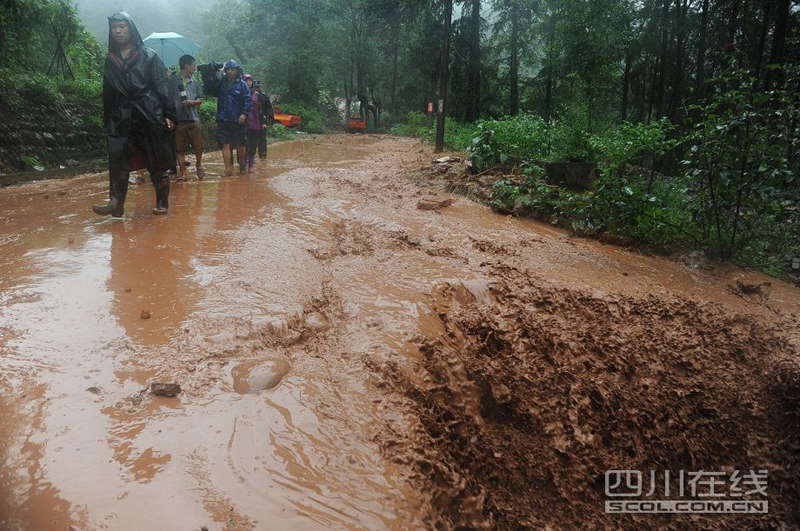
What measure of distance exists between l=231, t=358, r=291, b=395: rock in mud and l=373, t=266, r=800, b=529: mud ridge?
1.73 feet

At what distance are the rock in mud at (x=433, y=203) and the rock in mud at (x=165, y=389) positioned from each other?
461 cm

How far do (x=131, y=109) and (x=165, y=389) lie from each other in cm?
365

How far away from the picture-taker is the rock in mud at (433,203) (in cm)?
653

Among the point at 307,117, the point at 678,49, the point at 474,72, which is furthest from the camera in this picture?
the point at 307,117

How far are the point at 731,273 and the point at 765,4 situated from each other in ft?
38.6

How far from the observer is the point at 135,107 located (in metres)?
4.88

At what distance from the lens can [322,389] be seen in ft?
8.06

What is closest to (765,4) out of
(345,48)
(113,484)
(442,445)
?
(442,445)

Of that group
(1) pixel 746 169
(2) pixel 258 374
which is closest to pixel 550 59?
(1) pixel 746 169

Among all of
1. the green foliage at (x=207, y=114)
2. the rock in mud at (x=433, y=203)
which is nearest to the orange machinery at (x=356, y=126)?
the green foliage at (x=207, y=114)

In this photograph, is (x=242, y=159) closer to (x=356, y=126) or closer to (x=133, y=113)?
(x=133, y=113)

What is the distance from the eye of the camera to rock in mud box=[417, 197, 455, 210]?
21.4 ft

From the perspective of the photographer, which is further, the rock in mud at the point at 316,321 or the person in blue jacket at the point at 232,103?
the person in blue jacket at the point at 232,103

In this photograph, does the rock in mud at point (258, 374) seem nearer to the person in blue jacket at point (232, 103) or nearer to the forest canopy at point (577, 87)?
the forest canopy at point (577, 87)
